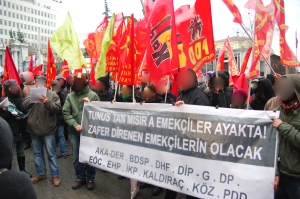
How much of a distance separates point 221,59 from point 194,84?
4613mm

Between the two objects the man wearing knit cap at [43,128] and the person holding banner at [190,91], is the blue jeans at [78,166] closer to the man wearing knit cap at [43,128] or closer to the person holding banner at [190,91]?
the man wearing knit cap at [43,128]

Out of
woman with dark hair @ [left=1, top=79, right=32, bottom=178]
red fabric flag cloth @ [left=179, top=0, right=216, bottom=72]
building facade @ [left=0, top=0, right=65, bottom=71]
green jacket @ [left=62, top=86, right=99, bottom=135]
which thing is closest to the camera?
red fabric flag cloth @ [left=179, top=0, right=216, bottom=72]

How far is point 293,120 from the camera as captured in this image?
2.37 meters

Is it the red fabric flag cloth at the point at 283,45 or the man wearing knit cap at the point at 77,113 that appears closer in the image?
the man wearing knit cap at the point at 77,113

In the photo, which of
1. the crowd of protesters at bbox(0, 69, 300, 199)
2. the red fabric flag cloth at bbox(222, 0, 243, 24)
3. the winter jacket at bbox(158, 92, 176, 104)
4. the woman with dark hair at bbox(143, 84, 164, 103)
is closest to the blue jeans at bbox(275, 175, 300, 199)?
the crowd of protesters at bbox(0, 69, 300, 199)

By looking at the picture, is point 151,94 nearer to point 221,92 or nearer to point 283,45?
point 221,92

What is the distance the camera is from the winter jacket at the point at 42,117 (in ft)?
14.4

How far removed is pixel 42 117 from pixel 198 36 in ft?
10.4

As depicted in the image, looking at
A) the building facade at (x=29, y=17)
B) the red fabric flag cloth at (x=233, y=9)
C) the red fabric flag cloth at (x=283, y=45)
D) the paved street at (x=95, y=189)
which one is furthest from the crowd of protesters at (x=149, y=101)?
the building facade at (x=29, y=17)

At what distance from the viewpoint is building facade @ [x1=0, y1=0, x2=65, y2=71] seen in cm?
10194

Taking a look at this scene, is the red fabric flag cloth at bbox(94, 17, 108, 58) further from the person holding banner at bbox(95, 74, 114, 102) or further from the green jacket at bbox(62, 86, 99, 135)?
the green jacket at bbox(62, 86, 99, 135)

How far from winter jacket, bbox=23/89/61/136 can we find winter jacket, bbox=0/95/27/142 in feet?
1.04

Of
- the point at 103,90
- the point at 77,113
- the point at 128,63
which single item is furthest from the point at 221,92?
the point at 77,113

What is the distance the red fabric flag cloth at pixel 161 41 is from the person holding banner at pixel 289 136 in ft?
4.71
